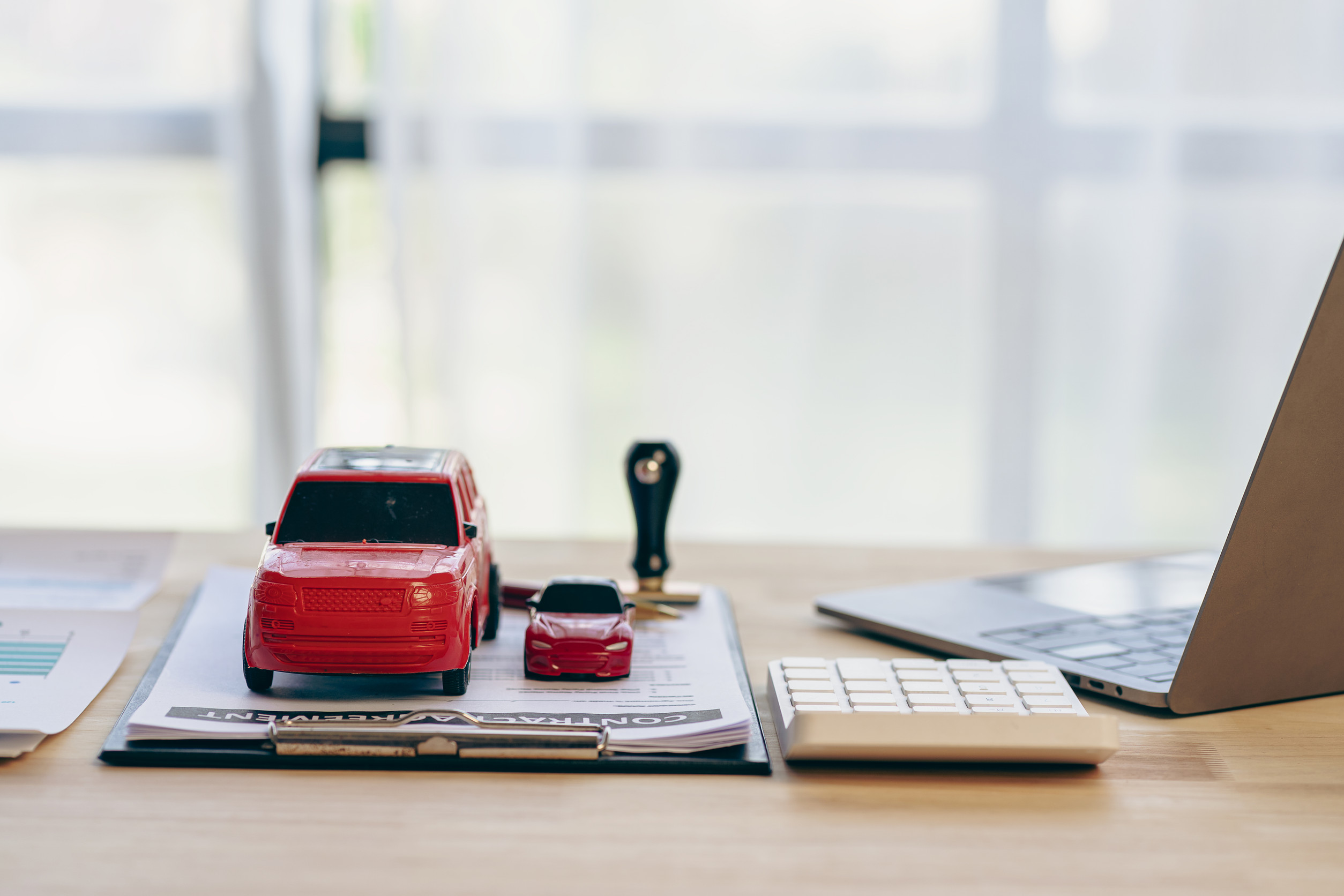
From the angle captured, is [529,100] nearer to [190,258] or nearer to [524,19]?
[524,19]

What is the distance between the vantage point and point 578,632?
678 millimetres

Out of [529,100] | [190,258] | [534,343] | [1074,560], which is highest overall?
[529,100]

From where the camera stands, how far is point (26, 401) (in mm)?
1957

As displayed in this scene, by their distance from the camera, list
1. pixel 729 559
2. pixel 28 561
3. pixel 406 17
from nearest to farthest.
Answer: pixel 28 561 < pixel 729 559 < pixel 406 17

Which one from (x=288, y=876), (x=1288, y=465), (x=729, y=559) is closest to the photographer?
(x=288, y=876)

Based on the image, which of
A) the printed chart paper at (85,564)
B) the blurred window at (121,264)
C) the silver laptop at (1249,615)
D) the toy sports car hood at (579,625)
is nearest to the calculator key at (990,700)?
the silver laptop at (1249,615)

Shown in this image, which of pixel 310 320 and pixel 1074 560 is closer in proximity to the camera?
pixel 1074 560

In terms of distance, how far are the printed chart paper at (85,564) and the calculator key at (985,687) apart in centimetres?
62

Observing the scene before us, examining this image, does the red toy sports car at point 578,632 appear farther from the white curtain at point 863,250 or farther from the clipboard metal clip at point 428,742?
the white curtain at point 863,250

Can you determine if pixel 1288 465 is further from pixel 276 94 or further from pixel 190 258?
pixel 190 258

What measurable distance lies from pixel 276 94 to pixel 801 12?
907 mm

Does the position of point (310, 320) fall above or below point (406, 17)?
below

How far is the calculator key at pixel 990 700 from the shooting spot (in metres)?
0.60

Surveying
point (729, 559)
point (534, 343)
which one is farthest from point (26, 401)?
point (729, 559)
